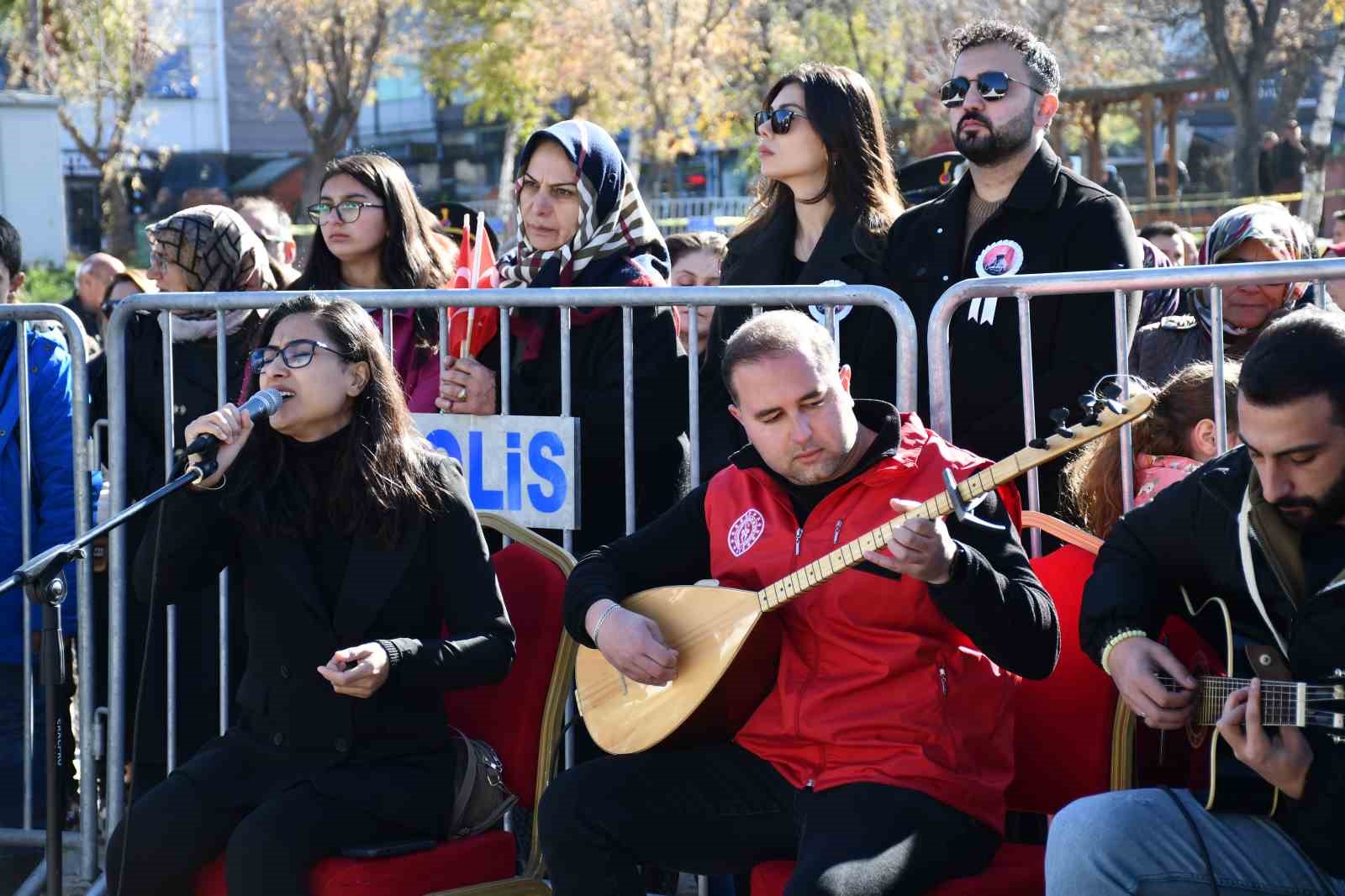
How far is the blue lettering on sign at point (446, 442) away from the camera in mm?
4363

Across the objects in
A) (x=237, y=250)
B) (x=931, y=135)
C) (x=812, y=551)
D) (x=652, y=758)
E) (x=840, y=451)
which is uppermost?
(x=931, y=135)

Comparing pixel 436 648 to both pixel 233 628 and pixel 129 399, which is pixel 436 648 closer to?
pixel 233 628

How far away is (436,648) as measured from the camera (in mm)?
3576

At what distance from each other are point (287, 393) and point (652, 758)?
1217 millimetres

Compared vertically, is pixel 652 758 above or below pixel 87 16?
below

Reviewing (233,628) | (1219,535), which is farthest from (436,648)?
(1219,535)

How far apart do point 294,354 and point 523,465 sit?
750 mm

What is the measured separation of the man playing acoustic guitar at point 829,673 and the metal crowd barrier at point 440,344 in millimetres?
318

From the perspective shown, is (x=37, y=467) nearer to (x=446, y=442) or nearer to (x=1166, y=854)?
(x=446, y=442)

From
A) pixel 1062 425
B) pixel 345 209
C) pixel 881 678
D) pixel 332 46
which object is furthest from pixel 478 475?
pixel 332 46

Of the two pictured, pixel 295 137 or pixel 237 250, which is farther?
pixel 295 137

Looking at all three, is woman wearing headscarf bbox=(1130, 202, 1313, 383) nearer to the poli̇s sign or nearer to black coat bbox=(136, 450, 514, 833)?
the poli̇s sign

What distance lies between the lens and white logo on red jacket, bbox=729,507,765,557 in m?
3.57

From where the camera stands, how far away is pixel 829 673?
3381 mm
